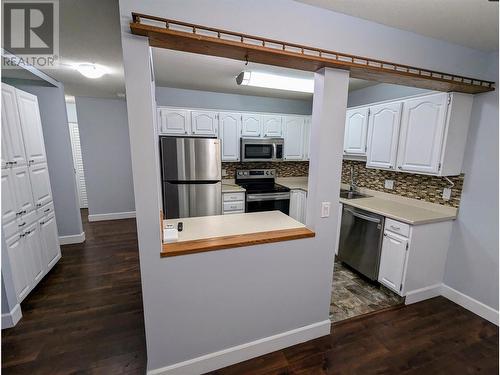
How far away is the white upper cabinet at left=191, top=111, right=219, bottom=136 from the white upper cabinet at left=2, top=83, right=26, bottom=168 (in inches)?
76.3

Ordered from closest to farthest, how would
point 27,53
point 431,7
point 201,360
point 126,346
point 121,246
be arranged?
point 431,7 < point 201,360 < point 126,346 < point 27,53 < point 121,246

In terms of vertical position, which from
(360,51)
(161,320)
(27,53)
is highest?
(27,53)

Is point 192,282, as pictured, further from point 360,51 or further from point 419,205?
point 419,205

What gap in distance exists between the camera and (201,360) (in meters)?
1.70

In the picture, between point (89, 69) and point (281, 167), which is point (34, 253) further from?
point (281, 167)

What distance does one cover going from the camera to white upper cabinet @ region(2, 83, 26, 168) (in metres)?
2.19

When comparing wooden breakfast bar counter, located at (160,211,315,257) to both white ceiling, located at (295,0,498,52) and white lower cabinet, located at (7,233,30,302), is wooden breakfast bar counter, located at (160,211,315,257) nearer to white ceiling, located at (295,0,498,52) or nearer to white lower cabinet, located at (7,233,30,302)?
white lower cabinet, located at (7,233,30,302)

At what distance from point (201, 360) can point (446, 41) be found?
3.24 metres

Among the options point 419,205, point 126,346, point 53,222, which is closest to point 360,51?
point 419,205

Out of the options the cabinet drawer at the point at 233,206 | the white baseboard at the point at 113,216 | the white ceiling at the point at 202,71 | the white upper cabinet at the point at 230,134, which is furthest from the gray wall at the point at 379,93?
the white baseboard at the point at 113,216

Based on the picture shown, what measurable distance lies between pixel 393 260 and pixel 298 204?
65.9 inches

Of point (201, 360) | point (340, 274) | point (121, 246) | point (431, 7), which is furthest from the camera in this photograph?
point (121, 246)

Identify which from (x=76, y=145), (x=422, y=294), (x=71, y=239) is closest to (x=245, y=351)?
(x=422, y=294)

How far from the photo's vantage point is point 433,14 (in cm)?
162
